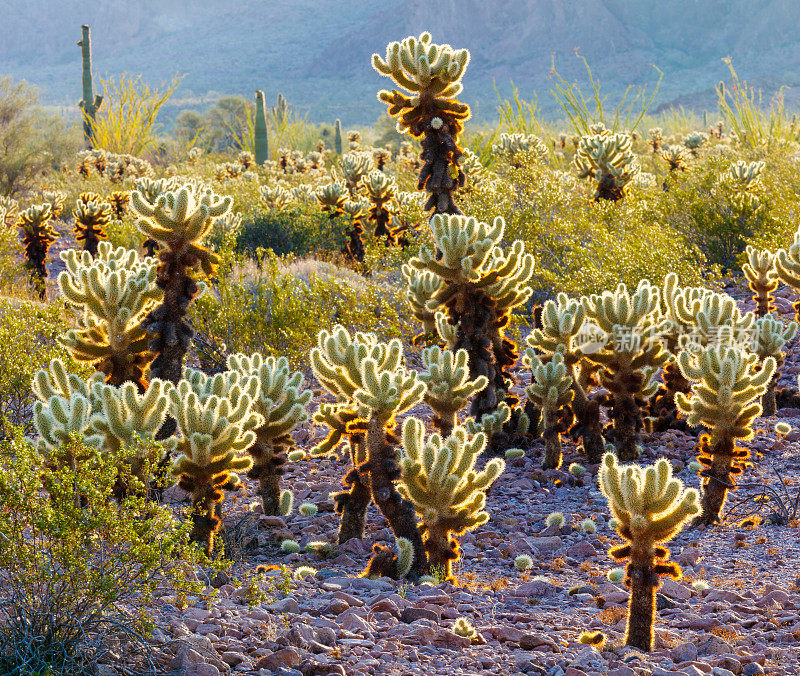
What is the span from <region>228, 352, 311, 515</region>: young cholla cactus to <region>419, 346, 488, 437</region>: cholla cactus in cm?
76

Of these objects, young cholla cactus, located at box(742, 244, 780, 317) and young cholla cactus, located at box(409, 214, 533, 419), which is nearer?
young cholla cactus, located at box(409, 214, 533, 419)

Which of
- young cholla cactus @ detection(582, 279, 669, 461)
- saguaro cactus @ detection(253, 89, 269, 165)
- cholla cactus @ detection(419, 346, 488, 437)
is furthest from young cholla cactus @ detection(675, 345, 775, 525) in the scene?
saguaro cactus @ detection(253, 89, 269, 165)

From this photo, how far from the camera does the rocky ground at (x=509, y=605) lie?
117 inches

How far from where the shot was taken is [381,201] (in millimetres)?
10953

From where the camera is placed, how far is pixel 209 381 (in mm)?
4621

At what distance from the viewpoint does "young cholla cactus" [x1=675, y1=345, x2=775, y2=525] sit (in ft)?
14.5

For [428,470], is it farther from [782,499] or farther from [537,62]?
[537,62]

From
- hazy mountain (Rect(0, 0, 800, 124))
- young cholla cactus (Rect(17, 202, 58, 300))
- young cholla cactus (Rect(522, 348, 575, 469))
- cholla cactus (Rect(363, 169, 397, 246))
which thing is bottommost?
young cholla cactus (Rect(522, 348, 575, 469))

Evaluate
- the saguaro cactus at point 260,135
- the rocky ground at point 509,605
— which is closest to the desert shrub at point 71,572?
the rocky ground at point 509,605

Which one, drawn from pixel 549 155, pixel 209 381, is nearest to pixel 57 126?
pixel 549 155

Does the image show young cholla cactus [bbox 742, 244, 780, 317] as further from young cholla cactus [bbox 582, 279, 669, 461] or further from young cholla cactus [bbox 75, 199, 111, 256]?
young cholla cactus [bbox 75, 199, 111, 256]

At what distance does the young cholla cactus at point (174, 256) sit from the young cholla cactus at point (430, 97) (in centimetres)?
215

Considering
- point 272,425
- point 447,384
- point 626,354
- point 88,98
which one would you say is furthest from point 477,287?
point 88,98

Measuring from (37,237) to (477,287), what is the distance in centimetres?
722
